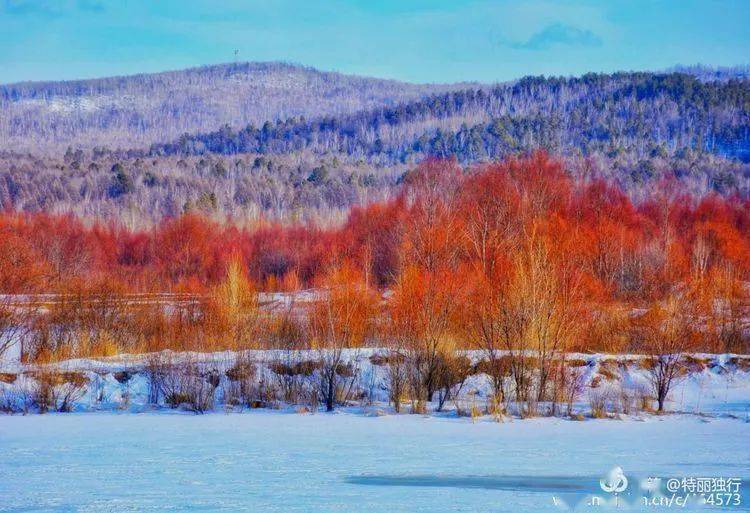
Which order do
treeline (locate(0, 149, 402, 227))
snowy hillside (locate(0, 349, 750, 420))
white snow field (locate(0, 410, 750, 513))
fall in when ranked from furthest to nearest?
treeline (locate(0, 149, 402, 227)) → snowy hillside (locate(0, 349, 750, 420)) → white snow field (locate(0, 410, 750, 513))

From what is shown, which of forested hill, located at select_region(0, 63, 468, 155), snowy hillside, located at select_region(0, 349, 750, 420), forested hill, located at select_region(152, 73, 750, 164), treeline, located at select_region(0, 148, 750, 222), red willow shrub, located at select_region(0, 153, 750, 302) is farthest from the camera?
forested hill, located at select_region(0, 63, 468, 155)

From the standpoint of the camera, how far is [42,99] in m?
171

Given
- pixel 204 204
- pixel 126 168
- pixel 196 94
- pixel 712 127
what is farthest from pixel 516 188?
pixel 196 94

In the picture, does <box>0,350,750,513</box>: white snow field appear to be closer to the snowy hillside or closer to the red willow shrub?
the snowy hillside

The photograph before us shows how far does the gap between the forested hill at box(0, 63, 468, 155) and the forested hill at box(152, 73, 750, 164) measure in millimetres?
20614

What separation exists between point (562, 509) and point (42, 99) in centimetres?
18374

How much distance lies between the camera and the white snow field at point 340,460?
710 centimetres

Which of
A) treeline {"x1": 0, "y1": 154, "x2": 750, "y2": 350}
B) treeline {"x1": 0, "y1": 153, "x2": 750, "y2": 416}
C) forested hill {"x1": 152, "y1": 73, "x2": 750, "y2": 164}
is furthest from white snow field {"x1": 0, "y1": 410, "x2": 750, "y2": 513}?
forested hill {"x1": 152, "y1": 73, "x2": 750, "y2": 164}

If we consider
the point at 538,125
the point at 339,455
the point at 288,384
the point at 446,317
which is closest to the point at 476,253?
the point at 446,317

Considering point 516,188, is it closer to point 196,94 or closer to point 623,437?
point 623,437

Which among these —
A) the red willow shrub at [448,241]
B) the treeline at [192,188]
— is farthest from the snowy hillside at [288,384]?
the treeline at [192,188]

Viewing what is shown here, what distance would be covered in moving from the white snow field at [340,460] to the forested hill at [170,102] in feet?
448

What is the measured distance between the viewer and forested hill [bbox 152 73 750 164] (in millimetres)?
104000

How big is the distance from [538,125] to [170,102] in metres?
89.3
